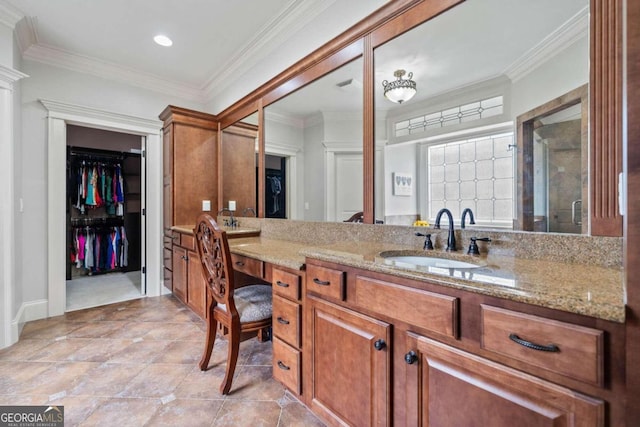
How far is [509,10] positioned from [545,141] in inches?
25.2

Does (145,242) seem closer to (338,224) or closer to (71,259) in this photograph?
(71,259)

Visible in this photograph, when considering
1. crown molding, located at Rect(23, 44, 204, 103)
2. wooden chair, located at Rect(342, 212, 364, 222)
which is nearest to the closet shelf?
crown molding, located at Rect(23, 44, 204, 103)

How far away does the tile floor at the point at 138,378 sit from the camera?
5.09 ft

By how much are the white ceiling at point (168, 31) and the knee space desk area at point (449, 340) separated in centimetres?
179

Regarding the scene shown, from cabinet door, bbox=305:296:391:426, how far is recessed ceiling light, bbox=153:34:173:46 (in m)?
2.91

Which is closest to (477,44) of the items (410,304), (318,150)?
(318,150)

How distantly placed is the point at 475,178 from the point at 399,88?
29.1 inches

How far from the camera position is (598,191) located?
42.3 inches

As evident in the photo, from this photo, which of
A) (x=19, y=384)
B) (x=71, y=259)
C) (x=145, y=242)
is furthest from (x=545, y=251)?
(x=71, y=259)

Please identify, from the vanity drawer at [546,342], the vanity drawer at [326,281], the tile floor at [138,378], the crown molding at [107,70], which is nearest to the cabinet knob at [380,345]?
the vanity drawer at [326,281]

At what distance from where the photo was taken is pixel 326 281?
1.32m

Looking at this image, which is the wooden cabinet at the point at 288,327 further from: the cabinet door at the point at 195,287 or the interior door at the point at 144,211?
the interior door at the point at 144,211

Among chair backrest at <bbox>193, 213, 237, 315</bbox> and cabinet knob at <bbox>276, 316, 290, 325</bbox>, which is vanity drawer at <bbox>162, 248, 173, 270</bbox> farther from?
cabinet knob at <bbox>276, 316, 290, 325</bbox>

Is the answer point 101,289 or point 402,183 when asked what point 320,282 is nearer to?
point 402,183
